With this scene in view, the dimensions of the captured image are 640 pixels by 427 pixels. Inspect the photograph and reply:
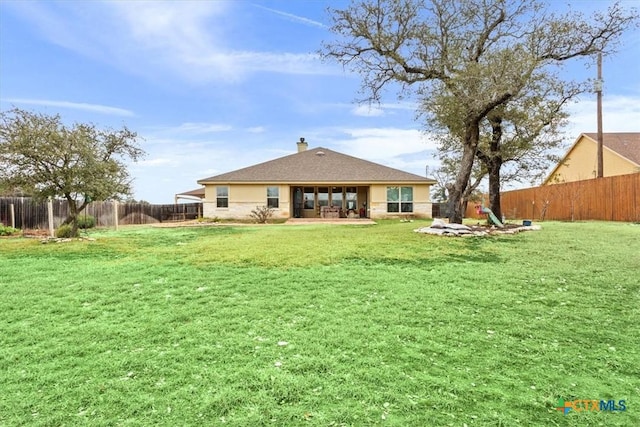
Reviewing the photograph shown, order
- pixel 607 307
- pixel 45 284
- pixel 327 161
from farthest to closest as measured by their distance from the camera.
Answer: pixel 327 161
pixel 45 284
pixel 607 307

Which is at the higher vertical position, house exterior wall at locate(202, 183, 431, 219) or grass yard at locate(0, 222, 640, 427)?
house exterior wall at locate(202, 183, 431, 219)

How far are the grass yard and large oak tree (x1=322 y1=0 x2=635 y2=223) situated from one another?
6272mm

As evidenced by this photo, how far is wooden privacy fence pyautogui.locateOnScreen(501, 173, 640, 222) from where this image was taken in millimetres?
14723

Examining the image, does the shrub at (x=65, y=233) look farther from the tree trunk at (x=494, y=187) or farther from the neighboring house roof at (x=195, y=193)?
the neighboring house roof at (x=195, y=193)

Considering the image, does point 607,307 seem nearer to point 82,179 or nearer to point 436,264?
point 436,264

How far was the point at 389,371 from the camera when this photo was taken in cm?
289

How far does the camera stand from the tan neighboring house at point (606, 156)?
2148cm

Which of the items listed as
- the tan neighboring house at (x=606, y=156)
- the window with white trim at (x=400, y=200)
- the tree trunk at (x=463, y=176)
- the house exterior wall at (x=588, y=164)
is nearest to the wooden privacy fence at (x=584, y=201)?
the tan neighboring house at (x=606, y=156)

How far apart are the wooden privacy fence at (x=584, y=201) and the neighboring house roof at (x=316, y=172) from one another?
6.20 m

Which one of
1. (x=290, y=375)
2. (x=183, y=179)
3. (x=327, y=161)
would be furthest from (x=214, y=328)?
(x=183, y=179)

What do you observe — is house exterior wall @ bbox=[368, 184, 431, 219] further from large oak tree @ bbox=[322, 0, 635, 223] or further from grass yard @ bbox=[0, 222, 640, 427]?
grass yard @ bbox=[0, 222, 640, 427]

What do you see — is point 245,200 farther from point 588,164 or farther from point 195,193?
point 588,164

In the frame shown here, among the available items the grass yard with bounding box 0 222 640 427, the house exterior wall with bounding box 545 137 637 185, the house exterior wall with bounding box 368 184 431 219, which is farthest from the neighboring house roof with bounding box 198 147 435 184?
the grass yard with bounding box 0 222 640 427

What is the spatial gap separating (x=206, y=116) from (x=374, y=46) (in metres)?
9.68
